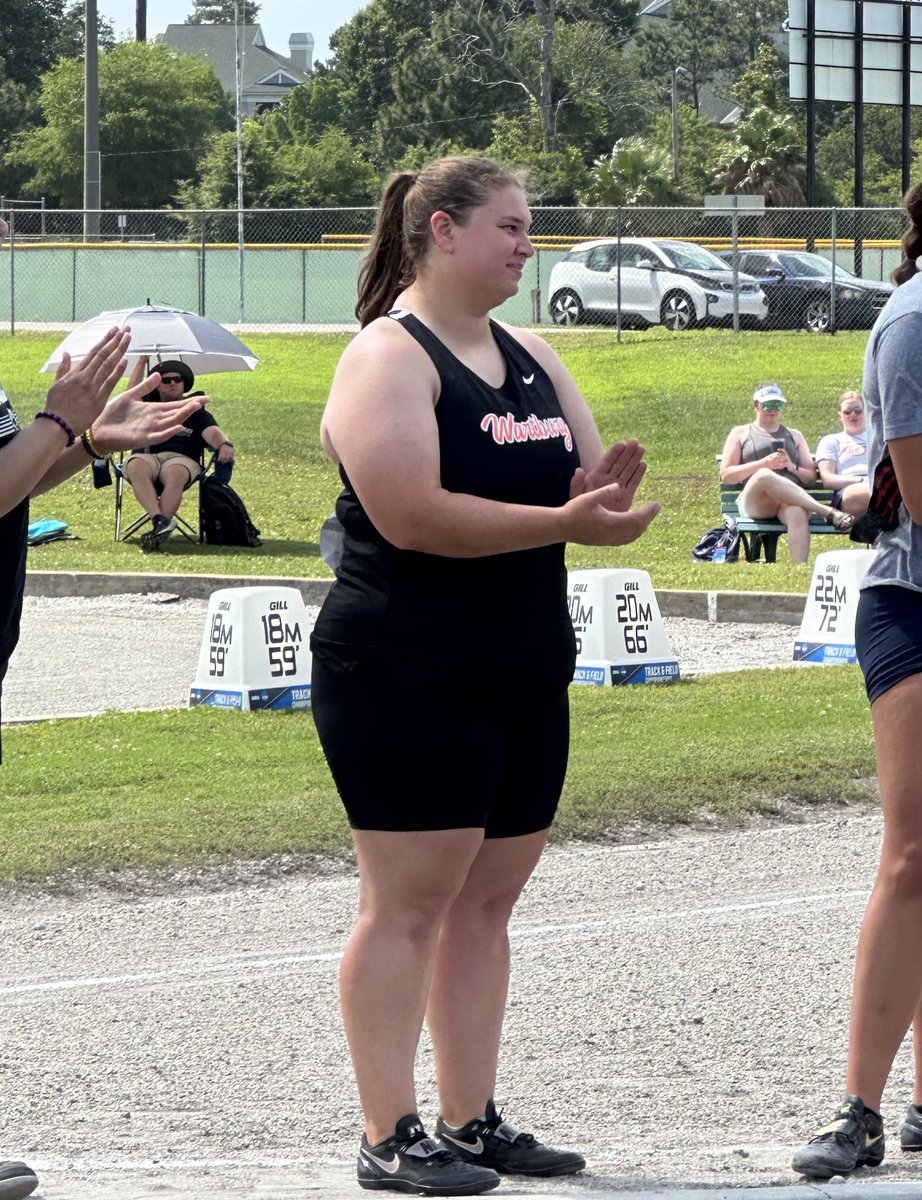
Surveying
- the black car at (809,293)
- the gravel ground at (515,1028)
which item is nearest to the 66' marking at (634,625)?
A: the gravel ground at (515,1028)

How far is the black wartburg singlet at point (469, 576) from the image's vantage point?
362 centimetres

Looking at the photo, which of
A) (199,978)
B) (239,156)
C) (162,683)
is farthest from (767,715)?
(239,156)

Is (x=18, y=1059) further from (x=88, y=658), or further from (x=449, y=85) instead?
(x=449, y=85)

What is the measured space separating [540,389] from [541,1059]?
176 centimetres

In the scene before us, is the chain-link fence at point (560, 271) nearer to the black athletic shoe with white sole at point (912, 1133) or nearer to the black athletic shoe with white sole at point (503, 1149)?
the black athletic shoe with white sole at point (912, 1133)

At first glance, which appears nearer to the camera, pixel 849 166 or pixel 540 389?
pixel 540 389

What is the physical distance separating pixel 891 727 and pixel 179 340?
46.0ft

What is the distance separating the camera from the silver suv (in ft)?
105

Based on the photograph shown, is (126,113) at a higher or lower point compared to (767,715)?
higher

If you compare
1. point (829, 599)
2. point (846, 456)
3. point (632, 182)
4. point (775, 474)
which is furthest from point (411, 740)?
point (632, 182)

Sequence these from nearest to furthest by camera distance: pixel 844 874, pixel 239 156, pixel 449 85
A: pixel 844 874 → pixel 239 156 → pixel 449 85

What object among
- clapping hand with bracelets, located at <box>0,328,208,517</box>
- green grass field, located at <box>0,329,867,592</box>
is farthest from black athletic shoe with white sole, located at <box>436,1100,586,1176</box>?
green grass field, located at <box>0,329,867,592</box>

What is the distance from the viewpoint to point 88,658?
1197 centimetres

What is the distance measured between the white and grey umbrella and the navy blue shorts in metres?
13.0
